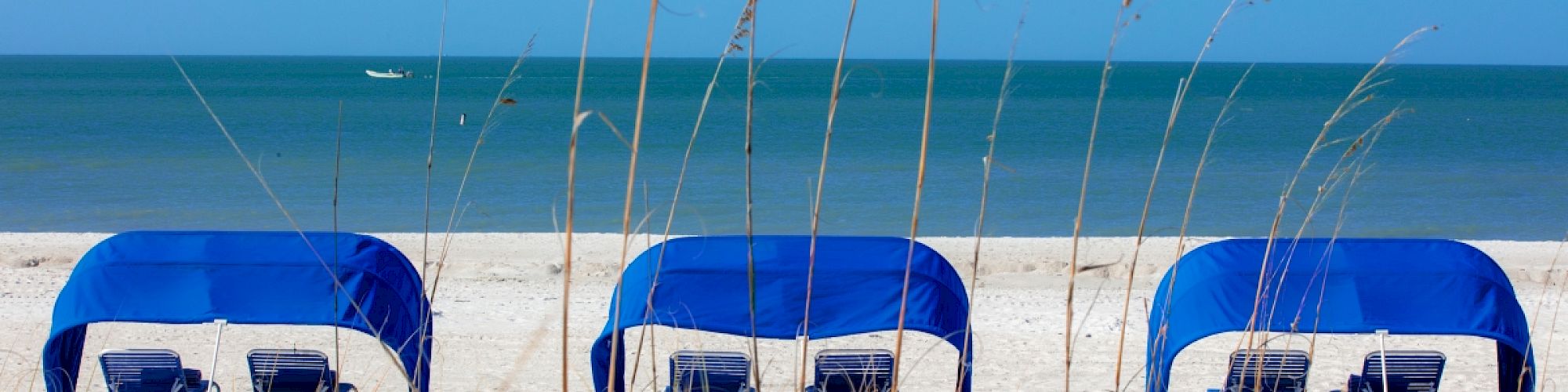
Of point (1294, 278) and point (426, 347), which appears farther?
point (426, 347)

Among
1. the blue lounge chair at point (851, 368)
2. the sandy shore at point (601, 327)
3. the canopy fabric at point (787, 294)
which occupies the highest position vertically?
the canopy fabric at point (787, 294)

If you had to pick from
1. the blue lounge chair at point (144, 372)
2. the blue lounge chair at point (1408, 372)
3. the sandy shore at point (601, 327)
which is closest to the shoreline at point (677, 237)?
the sandy shore at point (601, 327)

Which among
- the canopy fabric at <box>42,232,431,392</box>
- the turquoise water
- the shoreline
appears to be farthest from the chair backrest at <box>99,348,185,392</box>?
the shoreline

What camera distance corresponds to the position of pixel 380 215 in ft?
61.4

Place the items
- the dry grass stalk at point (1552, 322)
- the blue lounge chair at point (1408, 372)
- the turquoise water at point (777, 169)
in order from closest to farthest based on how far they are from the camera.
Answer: the dry grass stalk at point (1552, 322), the blue lounge chair at point (1408, 372), the turquoise water at point (777, 169)

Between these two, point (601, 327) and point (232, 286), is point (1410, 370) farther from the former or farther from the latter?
point (232, 286)

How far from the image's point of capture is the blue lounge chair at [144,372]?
261 inches

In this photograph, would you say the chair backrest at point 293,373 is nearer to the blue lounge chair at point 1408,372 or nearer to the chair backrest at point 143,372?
the chair backrest at point 143,372

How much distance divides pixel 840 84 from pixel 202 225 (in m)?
18.1

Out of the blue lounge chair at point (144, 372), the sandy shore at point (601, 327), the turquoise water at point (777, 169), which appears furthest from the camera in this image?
the turquoise water at point (777, 169)

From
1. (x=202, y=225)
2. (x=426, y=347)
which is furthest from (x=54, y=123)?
(x=426, y=347)

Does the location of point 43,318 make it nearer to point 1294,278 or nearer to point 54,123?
point 1294,278

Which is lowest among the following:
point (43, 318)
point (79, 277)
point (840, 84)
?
point (43, 318)

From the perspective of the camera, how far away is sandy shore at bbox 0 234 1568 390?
832cm
